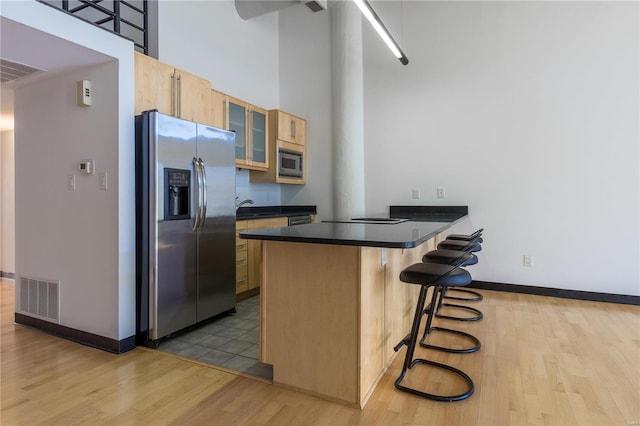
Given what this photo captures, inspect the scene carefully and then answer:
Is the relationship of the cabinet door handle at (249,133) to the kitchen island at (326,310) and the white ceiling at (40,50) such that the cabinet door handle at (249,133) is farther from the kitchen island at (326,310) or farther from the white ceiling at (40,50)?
the kitchen island at (326,310)

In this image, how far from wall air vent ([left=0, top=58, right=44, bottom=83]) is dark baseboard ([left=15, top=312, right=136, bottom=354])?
6.51 ft

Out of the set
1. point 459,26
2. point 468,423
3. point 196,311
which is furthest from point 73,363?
point 459,26

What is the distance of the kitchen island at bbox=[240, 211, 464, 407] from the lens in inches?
72.2

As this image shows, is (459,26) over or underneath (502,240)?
over

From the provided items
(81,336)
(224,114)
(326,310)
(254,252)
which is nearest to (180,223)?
(81,336)

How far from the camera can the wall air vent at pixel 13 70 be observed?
8.72 feet

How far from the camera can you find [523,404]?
1.86 m

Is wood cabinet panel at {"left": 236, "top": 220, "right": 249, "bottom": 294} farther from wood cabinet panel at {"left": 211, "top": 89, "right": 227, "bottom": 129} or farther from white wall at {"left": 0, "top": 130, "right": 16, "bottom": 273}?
white wall at {"left": 0, "top": 130, "right": 16, "bottom": 273}

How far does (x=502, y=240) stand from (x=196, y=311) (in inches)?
131

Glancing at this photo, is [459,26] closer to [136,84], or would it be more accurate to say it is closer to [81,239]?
[136,84]

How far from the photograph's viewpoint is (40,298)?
3.03 metres

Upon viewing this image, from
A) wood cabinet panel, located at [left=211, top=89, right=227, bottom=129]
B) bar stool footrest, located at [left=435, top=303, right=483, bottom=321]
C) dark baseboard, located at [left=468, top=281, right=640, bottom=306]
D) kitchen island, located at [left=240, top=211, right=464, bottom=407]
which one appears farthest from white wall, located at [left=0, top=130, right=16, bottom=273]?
dark baseboard, located at [left=468, top=281, right=640, bottom=306]

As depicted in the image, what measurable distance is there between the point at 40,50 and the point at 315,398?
9.28ft

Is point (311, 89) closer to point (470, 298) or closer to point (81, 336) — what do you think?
point (470, 298)
